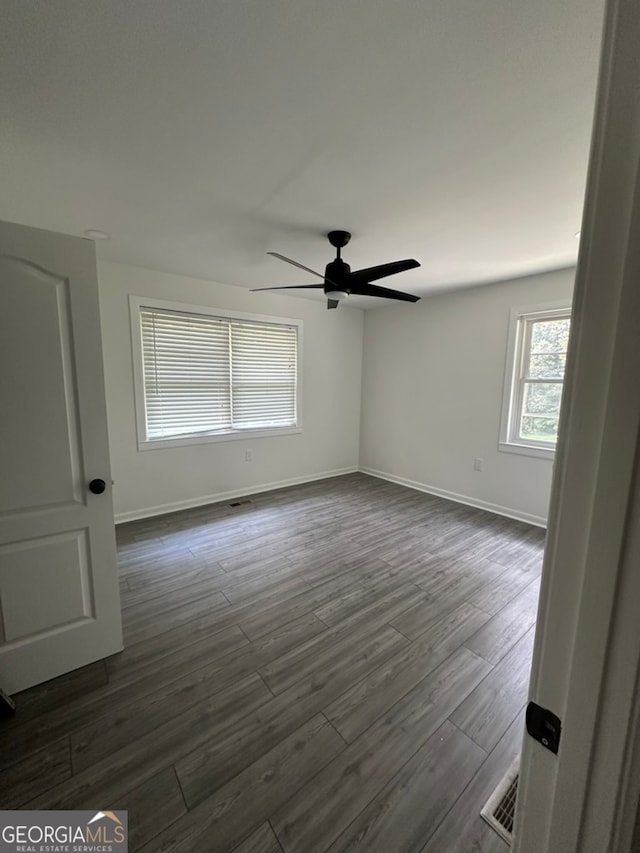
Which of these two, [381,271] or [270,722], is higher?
[381,271]

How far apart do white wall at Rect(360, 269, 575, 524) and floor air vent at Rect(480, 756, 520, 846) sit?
280cm

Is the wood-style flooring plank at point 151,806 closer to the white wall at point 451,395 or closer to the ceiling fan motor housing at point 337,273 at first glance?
the ceiling fan motor housing at point 337,273

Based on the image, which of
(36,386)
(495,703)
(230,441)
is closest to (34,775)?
(36,386)

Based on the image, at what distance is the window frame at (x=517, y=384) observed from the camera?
11.7 ft

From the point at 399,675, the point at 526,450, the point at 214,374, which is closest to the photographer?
the point at 399,675

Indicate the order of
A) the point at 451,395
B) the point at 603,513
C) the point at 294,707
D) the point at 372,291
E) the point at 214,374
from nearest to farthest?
the point at 603,513
the point at 294,707
the point at 372,291
the point at 214,374
the point at 451,395

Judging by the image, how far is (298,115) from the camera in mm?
1465

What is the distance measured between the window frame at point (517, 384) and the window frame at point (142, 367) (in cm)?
250

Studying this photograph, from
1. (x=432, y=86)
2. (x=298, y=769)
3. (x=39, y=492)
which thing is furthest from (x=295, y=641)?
(x=432, y=86)

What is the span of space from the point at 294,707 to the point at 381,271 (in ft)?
8.47

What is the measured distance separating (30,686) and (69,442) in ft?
3.91

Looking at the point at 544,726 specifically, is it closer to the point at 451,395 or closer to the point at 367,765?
the point at 367,765

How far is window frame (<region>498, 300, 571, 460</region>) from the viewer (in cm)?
356

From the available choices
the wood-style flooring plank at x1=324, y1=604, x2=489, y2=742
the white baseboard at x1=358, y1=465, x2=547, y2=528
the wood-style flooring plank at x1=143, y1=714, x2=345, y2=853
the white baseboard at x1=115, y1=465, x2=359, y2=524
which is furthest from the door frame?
the white baseboard at x1=115, y1=465, x2=359, y2=524
